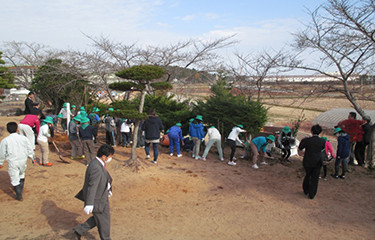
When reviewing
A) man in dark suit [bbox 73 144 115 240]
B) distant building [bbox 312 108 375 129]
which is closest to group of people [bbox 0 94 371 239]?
man in dark suit [bbox 73 144 115 240]

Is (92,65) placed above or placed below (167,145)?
above

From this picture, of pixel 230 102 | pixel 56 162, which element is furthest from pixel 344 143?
pixel 56 162

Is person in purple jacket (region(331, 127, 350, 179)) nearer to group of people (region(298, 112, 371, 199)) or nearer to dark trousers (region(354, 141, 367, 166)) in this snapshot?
group of people (region(298, 112, 371, 199))

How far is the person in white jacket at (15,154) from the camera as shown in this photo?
5605mm

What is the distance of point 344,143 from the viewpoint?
7.75 metres

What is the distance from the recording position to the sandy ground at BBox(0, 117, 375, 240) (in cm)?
474

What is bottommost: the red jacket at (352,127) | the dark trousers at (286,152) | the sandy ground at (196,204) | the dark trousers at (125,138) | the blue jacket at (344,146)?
the sandy ground at (196,204)

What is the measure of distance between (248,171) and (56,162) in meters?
5.68

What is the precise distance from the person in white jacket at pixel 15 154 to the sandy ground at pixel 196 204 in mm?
434

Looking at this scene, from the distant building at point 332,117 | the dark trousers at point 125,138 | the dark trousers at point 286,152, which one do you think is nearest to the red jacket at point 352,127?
the dark trousers at point 286,152

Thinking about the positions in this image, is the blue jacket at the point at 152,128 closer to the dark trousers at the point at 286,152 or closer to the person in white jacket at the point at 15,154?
the person in white jacket at the point at 15,154

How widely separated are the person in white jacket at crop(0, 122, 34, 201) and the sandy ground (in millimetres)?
434

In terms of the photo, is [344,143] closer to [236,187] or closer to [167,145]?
[236,187]

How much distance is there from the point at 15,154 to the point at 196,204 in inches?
147
